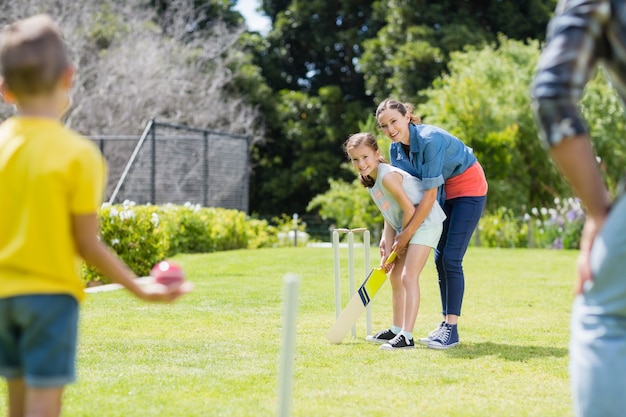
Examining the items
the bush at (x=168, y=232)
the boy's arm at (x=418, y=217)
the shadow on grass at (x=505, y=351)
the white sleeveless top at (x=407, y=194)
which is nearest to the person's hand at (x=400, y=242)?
the boy's arm at (x=418, y=217)

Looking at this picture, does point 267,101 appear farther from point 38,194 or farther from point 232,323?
point 38,194

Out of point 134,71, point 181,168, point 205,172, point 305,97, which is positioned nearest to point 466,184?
point 181,168

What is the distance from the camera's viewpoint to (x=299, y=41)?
109ft

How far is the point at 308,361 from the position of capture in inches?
221

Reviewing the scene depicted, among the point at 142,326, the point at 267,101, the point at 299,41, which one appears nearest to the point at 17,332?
the point at 142,326

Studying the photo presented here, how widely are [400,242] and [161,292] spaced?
3.66m

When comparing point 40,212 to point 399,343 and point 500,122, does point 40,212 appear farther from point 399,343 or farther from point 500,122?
point 500,122

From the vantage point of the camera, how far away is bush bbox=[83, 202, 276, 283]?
1140cm

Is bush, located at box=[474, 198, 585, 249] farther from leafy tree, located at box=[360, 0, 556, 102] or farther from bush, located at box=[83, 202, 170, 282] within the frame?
bush, located at box=[83, 202, 170, 282]

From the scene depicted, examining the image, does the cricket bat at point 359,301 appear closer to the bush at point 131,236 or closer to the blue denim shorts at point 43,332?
the blue denim shorts at point 43,332

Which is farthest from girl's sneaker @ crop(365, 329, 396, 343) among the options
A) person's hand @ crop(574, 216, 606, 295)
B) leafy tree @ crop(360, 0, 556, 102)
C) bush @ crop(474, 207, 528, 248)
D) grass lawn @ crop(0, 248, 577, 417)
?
leafy tree @ crop(360, 0, 556, 102)

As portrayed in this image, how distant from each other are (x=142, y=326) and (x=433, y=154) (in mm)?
2748

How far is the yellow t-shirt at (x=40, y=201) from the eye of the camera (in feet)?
7.93

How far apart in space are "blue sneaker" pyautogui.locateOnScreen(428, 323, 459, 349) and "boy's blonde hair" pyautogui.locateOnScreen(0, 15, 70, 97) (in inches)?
167
